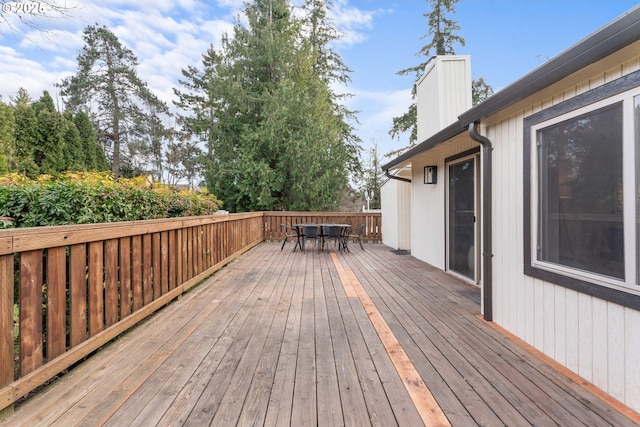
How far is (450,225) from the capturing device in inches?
187

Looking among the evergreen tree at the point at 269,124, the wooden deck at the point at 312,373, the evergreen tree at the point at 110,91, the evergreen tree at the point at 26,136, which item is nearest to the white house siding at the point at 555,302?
the wooden deck at the point at 312,373

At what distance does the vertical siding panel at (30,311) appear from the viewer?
1.56 metres

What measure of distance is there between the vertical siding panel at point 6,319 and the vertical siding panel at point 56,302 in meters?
0.24

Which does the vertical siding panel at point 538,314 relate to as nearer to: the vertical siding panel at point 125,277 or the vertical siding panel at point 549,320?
the vertical siding panel at point 549,320

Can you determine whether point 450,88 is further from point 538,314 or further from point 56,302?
point 56,302

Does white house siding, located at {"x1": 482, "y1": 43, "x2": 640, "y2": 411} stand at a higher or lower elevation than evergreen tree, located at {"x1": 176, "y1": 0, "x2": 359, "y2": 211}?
lower

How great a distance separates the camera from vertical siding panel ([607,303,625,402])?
158 centimetres

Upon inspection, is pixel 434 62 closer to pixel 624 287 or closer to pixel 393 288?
pixel 393 288

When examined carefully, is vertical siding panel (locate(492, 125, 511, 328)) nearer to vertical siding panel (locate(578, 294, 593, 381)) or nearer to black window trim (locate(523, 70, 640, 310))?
black window trim (locate(523, 70, 640, 310))

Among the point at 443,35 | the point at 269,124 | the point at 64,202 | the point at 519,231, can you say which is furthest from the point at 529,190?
the point at 443,35

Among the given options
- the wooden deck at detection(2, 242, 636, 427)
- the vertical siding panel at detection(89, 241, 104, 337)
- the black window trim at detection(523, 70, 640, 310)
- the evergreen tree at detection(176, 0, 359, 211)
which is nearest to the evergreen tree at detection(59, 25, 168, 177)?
the evergreen tree at detection(176, 0, 359, 211)

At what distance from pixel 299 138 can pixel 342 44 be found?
8.39 m

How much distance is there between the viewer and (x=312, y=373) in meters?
1.88

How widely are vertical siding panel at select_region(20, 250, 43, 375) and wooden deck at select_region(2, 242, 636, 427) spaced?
0.23 metres
